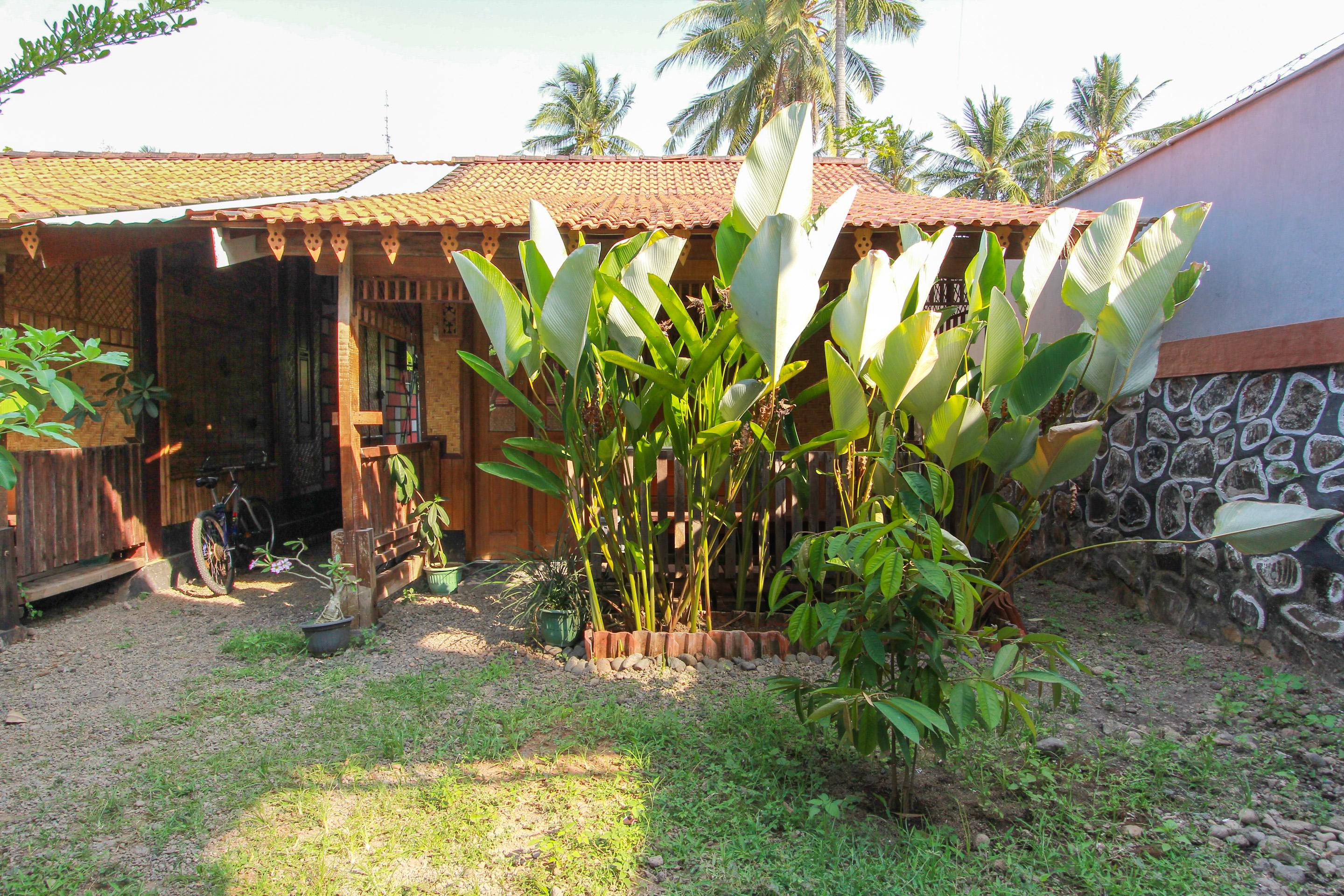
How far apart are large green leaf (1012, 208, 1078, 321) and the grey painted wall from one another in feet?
4.71

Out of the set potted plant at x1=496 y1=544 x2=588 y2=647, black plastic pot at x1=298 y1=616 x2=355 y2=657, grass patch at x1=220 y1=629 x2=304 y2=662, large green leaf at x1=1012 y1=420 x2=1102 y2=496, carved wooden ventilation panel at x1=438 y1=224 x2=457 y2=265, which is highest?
carved wooden ventilation panel at x1=438 y1=224 x2=457 y2=265

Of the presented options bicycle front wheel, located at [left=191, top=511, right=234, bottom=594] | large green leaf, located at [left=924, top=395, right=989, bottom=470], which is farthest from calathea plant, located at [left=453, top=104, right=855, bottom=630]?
bicycle front wheel, located at [left=191, top=511, right=234, bottom=594]

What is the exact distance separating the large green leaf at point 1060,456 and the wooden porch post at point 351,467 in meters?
3.72

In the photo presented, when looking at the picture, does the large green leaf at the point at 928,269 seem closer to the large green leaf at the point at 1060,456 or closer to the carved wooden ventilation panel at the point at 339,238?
the large green leaf at the point at 1060,456

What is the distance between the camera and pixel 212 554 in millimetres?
5516

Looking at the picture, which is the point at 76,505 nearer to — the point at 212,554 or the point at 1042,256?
the point at 212,554

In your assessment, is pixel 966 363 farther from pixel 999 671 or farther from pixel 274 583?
pixel 274 583

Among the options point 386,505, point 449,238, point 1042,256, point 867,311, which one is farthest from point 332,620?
point 1042,256

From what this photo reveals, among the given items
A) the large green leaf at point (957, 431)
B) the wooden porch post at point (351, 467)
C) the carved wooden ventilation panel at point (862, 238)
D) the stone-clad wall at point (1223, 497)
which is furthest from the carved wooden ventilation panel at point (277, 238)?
the stone-clad wall at point (1223, 497)

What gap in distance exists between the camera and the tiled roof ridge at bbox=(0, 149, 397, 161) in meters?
7.68

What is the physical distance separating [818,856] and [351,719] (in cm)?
213

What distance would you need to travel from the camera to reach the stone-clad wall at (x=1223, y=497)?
11.3ft

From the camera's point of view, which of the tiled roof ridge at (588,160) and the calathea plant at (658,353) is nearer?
the calathea plant at (658,353)

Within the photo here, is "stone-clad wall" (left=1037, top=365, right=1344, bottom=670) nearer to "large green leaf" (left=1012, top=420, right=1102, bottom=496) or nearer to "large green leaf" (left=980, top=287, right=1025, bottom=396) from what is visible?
"large green leaf" (left=1012, top=420, right=1102, bottom=496)
